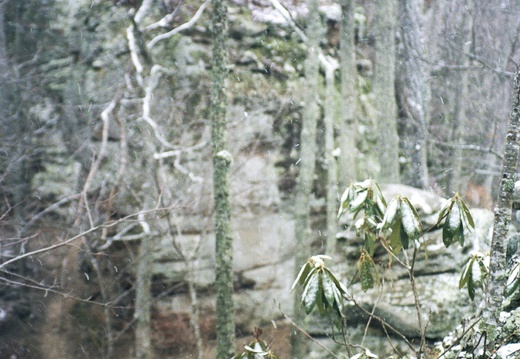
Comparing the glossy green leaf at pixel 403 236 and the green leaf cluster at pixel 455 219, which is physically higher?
the green leaf cluster at pixel 455 219

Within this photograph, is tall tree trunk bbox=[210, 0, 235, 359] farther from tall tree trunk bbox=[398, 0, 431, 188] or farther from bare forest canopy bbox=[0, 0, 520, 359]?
tall tree trunk bbox=[398, 0, 431, 188]

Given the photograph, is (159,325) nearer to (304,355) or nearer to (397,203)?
(304,355)

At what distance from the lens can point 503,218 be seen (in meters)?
2.02

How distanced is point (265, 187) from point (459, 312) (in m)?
3.85

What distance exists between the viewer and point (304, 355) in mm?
7480

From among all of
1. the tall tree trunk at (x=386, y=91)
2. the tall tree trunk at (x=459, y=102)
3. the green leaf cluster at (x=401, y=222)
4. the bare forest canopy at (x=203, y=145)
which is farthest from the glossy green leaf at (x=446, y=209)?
the tall tree trunk at (x=459, y=102)

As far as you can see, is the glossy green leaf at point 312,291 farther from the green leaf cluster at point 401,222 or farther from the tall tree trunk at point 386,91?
the tall tree trunk at point 386,91

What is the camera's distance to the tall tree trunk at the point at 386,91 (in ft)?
27.5

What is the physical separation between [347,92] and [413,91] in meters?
1.21

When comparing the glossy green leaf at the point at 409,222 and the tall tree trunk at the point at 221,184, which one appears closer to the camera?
the glossy green leaf at the point at 409,222

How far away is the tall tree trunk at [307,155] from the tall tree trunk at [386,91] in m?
1.23

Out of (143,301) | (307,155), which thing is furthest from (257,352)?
(307,155)

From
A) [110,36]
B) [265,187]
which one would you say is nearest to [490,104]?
[265,187]

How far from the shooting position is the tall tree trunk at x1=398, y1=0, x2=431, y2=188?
884cm
